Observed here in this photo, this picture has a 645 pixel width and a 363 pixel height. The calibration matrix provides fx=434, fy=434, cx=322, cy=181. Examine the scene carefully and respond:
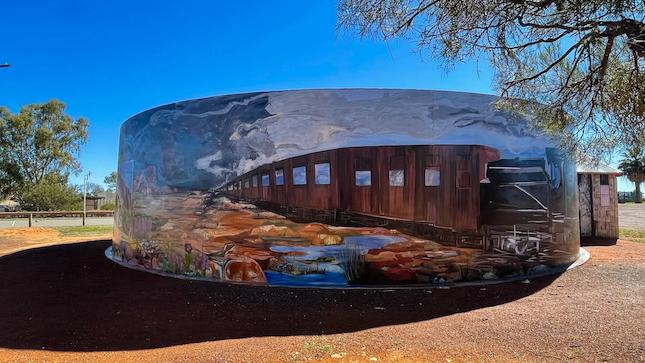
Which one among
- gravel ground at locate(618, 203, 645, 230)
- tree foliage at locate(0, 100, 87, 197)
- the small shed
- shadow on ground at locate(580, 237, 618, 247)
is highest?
tree foliage at locate(0, 100, 87, 197)

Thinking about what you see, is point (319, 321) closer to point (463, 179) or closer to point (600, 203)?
point (463, 179)

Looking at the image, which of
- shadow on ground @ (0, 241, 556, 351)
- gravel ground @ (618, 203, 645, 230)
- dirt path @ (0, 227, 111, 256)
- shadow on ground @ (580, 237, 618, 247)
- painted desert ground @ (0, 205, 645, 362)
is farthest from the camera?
gravel ground @ (618, 203, 645, 230)

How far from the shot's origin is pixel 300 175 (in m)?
9.02

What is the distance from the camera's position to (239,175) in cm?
934

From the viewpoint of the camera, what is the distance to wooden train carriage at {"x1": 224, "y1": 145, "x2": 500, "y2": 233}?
28.8 ft

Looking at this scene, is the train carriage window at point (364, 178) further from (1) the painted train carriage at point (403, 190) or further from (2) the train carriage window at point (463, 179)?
(2) the train carriage window at point (463, 179)

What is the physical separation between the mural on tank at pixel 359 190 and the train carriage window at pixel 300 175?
0.02 meters

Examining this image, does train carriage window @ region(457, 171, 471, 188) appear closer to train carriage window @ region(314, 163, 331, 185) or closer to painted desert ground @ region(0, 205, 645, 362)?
painted desert ground @ region(0, 205, 645, 362)

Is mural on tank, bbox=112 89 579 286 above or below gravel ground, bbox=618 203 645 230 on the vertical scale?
above

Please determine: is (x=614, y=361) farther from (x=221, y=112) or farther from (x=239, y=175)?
(x=221, y=112)

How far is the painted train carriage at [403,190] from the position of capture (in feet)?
28.8

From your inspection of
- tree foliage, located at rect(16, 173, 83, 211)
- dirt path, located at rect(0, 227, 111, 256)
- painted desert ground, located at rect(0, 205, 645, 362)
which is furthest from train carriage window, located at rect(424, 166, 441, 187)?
tree foliage, located at rect(16, 173, 83, 211)

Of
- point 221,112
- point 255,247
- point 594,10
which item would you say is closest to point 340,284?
point 255,247

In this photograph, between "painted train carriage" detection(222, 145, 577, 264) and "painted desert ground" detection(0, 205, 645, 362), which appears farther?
"painted train carriage" detection(222, 145, 577, 264)
